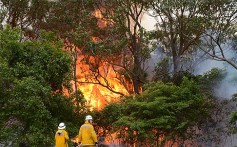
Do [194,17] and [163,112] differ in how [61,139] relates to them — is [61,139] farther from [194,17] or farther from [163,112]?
[194,17]

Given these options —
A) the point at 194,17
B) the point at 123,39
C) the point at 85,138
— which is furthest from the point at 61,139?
the point at 194,17

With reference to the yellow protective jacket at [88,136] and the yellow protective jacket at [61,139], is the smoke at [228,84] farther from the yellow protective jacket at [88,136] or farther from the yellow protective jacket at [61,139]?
the yellow protective jacket at [61,139]

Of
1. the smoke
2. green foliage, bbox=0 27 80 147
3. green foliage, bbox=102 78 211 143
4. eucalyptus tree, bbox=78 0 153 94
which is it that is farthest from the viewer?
the smoke

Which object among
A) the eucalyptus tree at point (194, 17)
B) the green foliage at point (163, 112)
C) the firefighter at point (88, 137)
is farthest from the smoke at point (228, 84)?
the firefighter at point (88, 137)

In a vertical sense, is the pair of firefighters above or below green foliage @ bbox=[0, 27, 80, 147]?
below

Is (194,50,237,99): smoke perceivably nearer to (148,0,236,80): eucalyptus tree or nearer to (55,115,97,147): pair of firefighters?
(148,0,236,80): eucalyptus tree

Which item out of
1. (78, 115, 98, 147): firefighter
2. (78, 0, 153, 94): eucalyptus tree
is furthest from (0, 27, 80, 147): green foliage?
(78, 0, 153, 94): eucalyptus tree

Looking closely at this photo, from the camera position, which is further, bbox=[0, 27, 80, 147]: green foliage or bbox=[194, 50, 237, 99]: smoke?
bbox=[194, 50, 237, 99]: smoke

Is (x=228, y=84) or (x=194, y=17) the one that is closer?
(x=194, y=17)

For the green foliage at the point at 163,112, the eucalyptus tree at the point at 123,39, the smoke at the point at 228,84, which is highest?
the eucalyptus tree at the point at 123,39

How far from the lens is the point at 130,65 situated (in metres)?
21.4

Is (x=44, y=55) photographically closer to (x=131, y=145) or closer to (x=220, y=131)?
(x=131, y=145)

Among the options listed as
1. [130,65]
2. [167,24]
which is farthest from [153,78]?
[167,24]

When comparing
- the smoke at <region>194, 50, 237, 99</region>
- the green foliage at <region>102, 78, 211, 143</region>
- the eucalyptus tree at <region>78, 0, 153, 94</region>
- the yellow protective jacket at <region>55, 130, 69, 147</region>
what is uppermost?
the eucalyptus tree at <region>78, 0, 153, 94</region>
